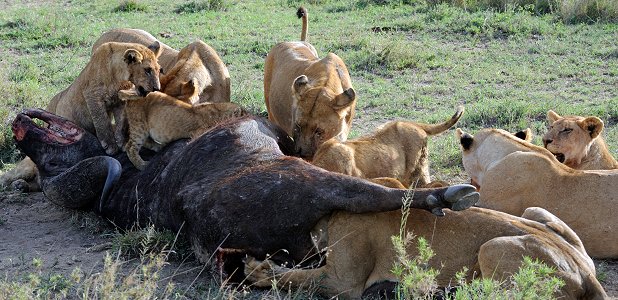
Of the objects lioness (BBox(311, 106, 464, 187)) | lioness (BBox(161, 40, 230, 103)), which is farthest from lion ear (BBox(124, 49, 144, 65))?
lioness (BBox(311, 106, 464, 187))

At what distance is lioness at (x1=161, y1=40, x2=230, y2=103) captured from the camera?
7.07 m

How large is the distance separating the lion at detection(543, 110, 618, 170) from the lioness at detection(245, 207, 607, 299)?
2.28 m

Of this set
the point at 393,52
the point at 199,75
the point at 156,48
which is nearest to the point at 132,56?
the point at 199,75

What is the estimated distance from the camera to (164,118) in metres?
6.49

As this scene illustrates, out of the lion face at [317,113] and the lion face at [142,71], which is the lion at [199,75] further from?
the lion face at [317,113]

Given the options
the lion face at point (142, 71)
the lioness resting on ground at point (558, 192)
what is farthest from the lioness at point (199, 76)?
the lioness resting on ground at point (558, 192)

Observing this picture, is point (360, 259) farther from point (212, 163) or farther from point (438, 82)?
point (438, 82)

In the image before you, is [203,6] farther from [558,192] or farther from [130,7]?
[558,192]

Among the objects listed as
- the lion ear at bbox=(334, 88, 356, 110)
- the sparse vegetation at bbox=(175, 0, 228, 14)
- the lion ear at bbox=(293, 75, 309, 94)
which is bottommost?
the sparse vegetation at bbox=(175, 0, 228, 14)

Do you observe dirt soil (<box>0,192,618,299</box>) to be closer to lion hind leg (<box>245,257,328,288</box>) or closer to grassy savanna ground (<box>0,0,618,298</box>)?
lion hind leg (<box>245,257,328,288</box>)

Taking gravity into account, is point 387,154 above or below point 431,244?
below

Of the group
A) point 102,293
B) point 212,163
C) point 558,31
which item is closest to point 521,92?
point 558,31

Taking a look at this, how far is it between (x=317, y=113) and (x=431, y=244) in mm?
2505

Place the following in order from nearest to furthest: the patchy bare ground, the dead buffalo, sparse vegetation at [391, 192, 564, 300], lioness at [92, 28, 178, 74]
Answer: sparse vegetation at [391, 192, 564, 300] → the dead buffalo → the patchy bare ground → lioness at [92, 28, 178, 74]
